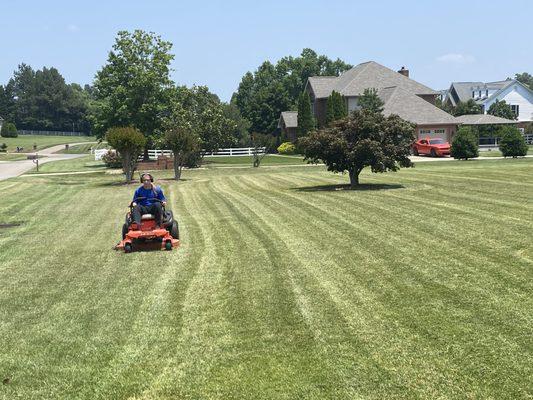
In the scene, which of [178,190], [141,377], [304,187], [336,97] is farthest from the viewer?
[336,97]

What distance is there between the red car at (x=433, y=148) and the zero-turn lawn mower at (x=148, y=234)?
36.6 metres

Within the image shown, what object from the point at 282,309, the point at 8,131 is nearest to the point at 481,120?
the point at 282,309

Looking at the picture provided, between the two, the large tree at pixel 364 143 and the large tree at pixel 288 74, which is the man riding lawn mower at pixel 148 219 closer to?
the large tree at pixel 364 143

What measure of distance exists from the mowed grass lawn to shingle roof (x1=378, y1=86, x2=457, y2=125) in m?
42.6

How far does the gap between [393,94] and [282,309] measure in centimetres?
5511

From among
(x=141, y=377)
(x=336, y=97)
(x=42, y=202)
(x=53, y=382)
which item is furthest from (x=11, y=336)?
(x=336, y=97)

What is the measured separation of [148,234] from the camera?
38.1 feet

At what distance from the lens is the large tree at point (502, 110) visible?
7969cm

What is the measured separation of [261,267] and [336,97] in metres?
53.5

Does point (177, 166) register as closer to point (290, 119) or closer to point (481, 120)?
point (481, 120)

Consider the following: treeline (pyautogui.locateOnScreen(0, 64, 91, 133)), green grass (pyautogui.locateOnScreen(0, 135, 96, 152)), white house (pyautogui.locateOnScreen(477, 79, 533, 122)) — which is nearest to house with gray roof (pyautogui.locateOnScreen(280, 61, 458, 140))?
white house (pyautogui.locateOnScreen(477, 79, 533, 122))

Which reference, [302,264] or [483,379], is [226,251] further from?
[483,379]

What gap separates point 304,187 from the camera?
23.6m

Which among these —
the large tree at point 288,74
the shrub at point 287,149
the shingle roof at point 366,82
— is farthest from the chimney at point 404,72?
the large tree at point 288,74
